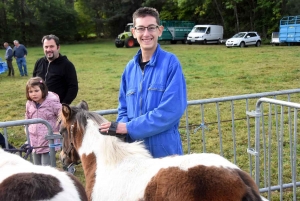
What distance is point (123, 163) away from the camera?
2898 millimetres

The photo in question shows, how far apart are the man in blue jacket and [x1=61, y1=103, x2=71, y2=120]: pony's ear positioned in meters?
0.33

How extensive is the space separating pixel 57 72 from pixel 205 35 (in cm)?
3364

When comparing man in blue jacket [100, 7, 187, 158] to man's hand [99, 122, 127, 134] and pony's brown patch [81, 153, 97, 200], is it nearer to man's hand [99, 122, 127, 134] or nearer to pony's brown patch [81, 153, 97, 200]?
man's hand [99, 122, 127, 134]

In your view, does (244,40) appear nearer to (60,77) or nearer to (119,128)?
(60,77)

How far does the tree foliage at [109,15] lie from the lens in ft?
133

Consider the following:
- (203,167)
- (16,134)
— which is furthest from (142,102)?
(16,134)

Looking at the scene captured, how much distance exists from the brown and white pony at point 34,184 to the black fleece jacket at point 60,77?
3.12m

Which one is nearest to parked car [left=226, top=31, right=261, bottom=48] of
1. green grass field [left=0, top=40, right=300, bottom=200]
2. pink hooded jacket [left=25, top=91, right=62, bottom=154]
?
green grass field [left=0, top=40, right=300, bottom=200]

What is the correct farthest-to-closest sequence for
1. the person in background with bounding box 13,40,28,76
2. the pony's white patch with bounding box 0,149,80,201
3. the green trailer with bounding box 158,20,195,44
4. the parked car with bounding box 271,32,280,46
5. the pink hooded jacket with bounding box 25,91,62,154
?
the green trailer with bounding box 158,20,195,44
the parked car with bounding box 271,32,280,46
the person in background with bounding box 13,40,28,76
the pink hooded jacket with bounding box 25,91,62,154
the pony's white patch with bounding box 0,149,80,201

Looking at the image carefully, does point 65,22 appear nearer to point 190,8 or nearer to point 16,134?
point 190,8

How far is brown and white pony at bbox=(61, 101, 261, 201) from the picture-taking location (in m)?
2.35

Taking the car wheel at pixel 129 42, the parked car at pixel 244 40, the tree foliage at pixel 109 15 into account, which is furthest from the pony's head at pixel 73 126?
the tree foliage at pixel 109 15

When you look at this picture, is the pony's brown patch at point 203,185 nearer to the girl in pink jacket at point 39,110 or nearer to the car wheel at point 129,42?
the girl in pink jacket at point 39,110

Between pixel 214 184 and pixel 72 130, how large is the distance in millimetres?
1384
